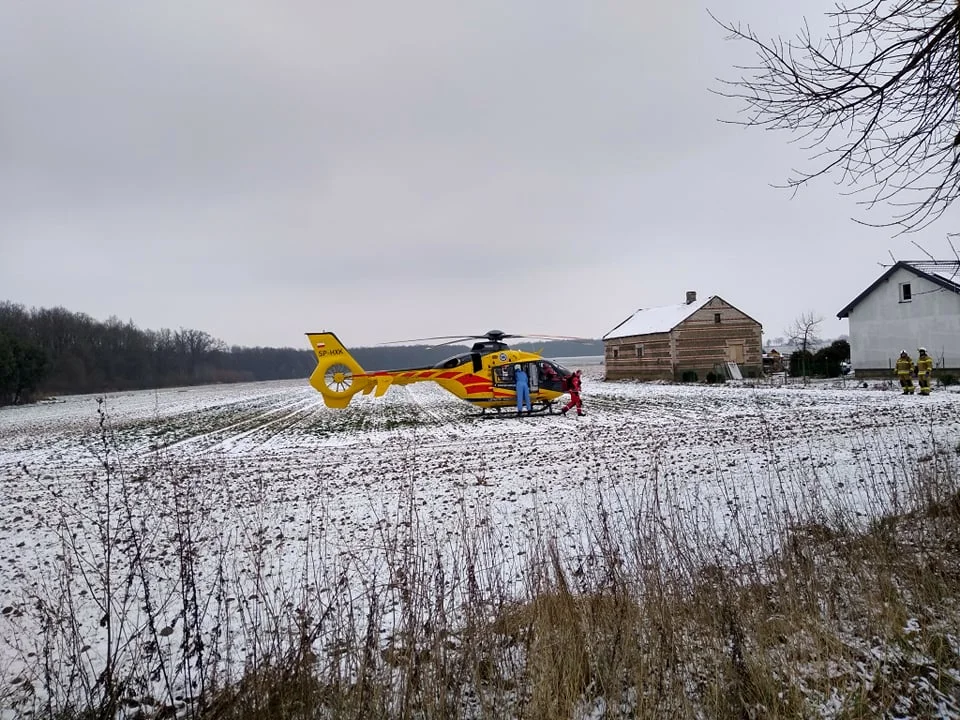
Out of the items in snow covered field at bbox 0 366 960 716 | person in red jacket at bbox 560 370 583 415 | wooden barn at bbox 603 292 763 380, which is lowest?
snow covered field at bbox 0 366 960 716

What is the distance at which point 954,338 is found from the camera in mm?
26438

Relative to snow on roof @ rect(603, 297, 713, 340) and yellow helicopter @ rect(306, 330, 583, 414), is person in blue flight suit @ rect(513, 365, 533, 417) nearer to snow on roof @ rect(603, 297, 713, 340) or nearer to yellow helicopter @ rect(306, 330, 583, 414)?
yellow helicopter @ rect(306, 330, 583, 414)

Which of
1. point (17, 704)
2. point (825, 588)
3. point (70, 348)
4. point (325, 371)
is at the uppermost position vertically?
point (70, 348)

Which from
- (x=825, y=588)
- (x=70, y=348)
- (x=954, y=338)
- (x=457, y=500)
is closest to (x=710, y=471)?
(x=457, y=500)

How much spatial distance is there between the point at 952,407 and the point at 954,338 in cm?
1572

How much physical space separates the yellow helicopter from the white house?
762 inches

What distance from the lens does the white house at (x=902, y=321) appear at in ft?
87.4

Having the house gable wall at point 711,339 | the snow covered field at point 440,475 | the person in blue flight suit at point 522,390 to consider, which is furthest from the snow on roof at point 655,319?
the person in blue flight suit at point 522,390

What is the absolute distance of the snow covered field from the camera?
626cm

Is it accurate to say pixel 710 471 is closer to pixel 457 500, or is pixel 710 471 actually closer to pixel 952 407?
pixel 457 500

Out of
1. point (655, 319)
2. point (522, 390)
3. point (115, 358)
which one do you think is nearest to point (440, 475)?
point (522, 390)

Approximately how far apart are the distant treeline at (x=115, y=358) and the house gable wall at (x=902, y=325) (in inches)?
660

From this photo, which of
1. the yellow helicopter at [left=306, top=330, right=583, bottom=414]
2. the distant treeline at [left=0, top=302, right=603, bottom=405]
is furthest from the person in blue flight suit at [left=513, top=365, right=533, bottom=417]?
the distant treeline at [left=0, top=302, right=603, bottom=405]

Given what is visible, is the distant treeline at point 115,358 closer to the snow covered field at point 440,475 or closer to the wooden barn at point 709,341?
the wooden barn at point 709,341
